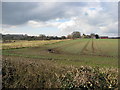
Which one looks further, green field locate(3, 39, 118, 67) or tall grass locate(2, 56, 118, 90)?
green field locate(3, 39, 118, 67)

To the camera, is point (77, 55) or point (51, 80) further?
point (77, 55)

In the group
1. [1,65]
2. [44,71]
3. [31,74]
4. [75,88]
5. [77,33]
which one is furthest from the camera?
[77,33]

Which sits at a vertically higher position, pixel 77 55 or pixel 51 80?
pixel 51 80

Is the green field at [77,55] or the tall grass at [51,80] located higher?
the tall grass at [51,80]

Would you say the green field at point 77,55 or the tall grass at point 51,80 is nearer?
the tall grass at point 51,80

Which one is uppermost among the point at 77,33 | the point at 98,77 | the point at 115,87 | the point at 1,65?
the point at 77,33

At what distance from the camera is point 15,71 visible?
722 cm

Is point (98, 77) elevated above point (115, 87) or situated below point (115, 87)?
above

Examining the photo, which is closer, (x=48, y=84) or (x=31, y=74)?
(x=48, y=84)

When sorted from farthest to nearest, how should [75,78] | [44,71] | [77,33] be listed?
[77,33] < [44,71] < [75,78]

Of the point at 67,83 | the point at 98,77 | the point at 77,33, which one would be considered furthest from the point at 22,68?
the point at 77,33

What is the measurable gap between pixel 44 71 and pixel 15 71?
1802 mm

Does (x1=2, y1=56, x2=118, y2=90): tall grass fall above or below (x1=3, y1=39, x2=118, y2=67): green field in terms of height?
above

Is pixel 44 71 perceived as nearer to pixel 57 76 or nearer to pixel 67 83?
pixel 57 76
